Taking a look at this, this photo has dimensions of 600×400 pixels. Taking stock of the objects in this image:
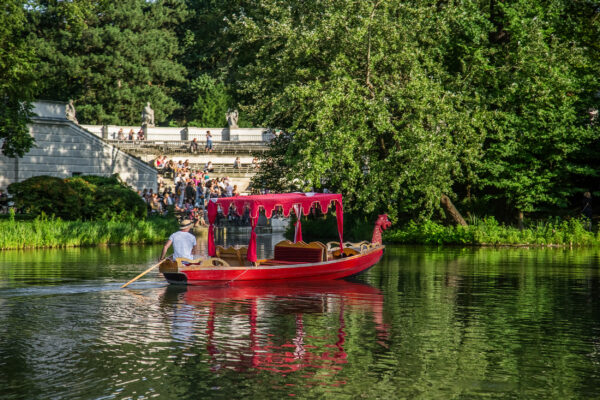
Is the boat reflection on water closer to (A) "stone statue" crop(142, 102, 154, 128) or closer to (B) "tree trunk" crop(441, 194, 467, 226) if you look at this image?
(B) "tree trunk" crop(441, 194, 467, 226)

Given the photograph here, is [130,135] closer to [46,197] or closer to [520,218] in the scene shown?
[46,197]

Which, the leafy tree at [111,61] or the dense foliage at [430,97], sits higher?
the leafy tree at [111,61]

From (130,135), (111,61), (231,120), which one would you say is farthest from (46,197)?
(111,61)

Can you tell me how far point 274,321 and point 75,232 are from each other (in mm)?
22330

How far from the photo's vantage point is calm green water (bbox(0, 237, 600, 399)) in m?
9.99

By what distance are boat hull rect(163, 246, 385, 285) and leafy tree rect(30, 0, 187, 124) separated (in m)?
57.9

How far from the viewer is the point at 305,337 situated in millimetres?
13219

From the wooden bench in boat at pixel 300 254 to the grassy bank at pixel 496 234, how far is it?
1492 centimetres

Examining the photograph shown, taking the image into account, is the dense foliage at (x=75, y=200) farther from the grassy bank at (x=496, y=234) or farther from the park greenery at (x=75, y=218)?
the grassy bank at (x=496, y=234)

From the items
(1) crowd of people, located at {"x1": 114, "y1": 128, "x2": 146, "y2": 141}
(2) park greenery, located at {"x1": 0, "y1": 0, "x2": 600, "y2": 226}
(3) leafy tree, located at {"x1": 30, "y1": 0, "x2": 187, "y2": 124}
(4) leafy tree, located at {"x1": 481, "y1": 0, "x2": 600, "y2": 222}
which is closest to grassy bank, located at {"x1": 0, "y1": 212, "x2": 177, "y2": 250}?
(2) park greenery, located at {"x1": 0, "y1": 0, "x2": 600, "y2": 226}

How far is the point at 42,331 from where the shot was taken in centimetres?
1387

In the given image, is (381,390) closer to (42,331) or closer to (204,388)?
(204,388)

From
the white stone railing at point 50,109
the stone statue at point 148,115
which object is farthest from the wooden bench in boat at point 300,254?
the stone statue at point 148,115

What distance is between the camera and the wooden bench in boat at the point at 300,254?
22438 mm
